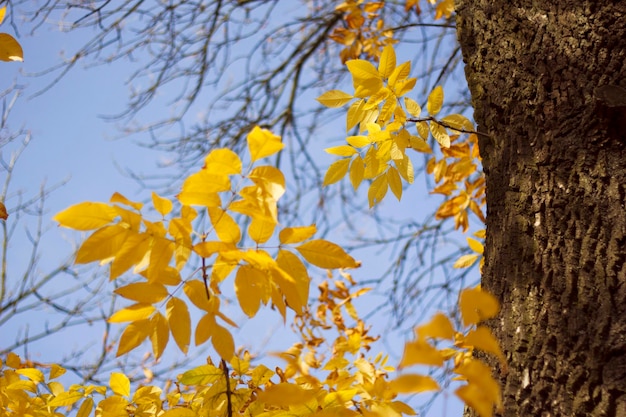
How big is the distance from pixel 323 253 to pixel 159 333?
10.2 inches

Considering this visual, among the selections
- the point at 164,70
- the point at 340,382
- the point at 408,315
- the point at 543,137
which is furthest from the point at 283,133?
the point at 543,137

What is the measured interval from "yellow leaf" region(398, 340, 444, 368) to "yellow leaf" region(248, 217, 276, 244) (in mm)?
252

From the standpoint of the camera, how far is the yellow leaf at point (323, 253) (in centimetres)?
73

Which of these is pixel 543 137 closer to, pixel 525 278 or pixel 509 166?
pixel 509 166

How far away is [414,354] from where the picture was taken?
0.57 metres

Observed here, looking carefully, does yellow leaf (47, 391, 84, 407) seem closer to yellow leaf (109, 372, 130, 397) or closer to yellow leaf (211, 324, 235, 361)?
yellow leaf (109, 372, 130, 397)

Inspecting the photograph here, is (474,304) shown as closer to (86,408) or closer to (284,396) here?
(284,396)

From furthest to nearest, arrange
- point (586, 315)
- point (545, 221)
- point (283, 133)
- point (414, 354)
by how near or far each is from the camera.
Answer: point (283, 133)
point (545, 221)
point (586, 315)
point (414, 354)

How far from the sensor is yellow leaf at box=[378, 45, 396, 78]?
1.12 meters

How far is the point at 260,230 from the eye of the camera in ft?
2.43

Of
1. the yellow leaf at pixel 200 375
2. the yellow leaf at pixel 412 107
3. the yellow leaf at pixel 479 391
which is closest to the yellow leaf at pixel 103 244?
the yellow leaf at pixel 200 375

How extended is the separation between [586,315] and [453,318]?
2.22 meters

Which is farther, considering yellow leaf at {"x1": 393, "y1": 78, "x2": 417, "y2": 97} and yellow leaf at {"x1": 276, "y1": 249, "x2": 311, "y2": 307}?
yellow leaf at {"x1": 393, "y1": 78, "x2": 417, "y2": 97}

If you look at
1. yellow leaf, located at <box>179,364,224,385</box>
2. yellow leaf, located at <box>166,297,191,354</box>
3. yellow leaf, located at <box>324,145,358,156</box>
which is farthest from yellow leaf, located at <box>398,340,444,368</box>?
yellow leaf, located at <box>324,145,358,156</box>
